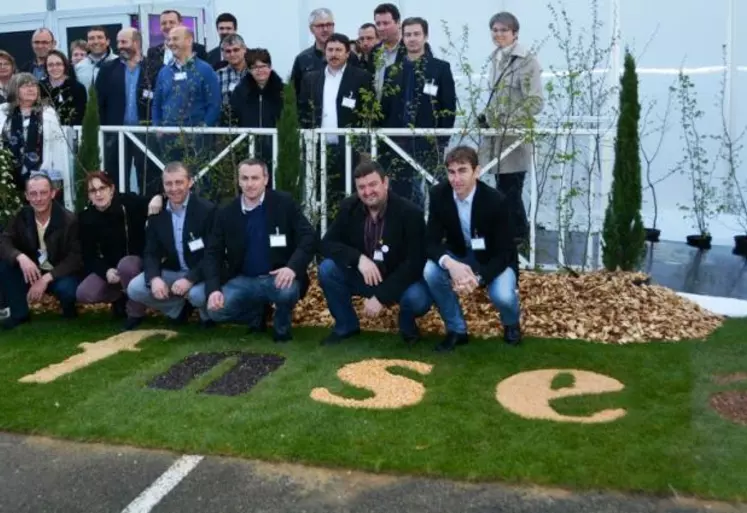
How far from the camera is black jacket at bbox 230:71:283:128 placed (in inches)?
333

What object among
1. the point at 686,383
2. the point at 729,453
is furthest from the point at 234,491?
the point at 686,383

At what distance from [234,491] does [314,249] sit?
8.87 feet

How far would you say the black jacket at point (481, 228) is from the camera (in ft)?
20.5

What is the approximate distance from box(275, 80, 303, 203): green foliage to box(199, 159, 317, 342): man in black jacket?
1154mm

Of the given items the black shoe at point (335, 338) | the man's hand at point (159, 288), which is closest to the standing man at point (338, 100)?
the black shoe at point (335, 338)

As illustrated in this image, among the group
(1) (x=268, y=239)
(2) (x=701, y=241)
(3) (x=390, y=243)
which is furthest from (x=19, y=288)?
(2) (x=701, y=241)

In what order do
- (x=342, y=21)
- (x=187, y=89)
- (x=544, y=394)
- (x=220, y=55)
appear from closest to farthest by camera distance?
(x=544, y=394) → (x=187, y=89) → (x=220, y=55) → (x=342, y=21)

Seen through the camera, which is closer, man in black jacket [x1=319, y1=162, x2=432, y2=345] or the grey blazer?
man in black jacket [x1=319, y1=162, x2=432, y2=345]

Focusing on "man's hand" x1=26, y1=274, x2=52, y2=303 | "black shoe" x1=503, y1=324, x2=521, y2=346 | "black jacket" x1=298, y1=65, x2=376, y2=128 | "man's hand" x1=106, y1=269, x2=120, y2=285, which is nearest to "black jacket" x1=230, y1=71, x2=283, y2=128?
"black jacket" x1=298, y1=65, x2=376, y2=128

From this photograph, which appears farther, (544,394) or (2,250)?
(2,250)

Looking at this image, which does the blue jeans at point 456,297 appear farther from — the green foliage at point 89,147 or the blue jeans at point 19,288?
the green foliage at point 89,147

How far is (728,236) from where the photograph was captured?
986 cm

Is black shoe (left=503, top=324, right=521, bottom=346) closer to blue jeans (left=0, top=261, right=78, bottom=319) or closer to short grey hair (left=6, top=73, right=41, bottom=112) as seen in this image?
blue jeans (left=0, top=261, right=78, bottom=319)

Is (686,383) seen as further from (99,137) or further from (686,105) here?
(99,137)
